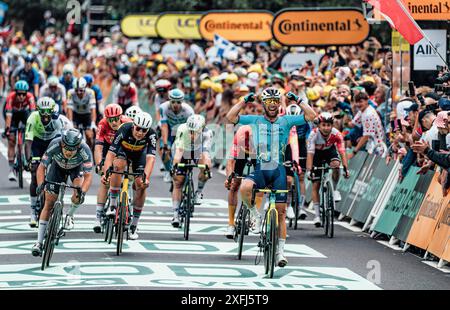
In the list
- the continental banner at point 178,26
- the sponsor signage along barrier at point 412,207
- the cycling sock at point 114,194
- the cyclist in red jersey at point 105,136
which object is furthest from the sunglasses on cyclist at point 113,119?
the continental banner at point 178,26

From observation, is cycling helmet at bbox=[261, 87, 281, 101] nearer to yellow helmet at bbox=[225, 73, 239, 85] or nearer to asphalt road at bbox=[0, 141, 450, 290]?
asphalt road at bbox=[0, 141, 450, 290]

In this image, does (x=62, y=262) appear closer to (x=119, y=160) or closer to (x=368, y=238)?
(x=119, y=160)

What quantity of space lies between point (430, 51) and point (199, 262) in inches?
273

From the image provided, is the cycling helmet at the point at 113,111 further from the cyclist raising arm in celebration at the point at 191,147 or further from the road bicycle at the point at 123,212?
the road bicycle at the point at 123,212

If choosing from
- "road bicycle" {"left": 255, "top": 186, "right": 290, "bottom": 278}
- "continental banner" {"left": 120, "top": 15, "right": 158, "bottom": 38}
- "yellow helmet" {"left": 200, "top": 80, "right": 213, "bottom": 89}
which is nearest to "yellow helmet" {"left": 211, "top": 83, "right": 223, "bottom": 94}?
"yellow helmet" {"left": 200, "top": 80, "right": 213, "bottom": 89}

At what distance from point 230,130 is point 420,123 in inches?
402

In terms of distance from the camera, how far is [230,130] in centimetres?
2827

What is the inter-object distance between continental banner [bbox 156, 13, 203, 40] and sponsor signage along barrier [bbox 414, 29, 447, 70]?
1843 centimetres

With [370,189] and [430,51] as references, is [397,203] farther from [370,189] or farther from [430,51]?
[430,51]

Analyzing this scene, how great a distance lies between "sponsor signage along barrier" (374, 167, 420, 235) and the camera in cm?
1895

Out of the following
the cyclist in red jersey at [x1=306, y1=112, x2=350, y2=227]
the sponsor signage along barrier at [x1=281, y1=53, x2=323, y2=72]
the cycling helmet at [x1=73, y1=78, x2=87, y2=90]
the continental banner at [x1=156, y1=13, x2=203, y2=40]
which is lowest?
the cyclist in red jersey at [x1=306, y1=112, x2=350, y2=227]

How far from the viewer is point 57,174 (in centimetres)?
1692

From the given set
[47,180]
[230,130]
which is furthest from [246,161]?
[230,130]

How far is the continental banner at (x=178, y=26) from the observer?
131 ft
